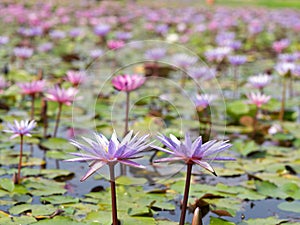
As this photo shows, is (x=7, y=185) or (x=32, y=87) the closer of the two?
(x=7, y=185)

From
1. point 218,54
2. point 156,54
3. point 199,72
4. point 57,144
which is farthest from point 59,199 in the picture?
point 218,54

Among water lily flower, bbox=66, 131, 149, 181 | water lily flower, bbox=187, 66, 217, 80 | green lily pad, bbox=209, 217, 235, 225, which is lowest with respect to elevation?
green lily pad, bbox=209, 217, 235, 225

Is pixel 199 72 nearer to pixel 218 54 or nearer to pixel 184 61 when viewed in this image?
pixel 184 61

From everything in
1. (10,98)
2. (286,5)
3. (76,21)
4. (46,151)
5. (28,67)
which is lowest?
(46,151)

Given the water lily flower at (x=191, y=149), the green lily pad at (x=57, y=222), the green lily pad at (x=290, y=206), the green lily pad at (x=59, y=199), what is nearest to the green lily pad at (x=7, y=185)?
the green lily pad at (x=59, y=199)

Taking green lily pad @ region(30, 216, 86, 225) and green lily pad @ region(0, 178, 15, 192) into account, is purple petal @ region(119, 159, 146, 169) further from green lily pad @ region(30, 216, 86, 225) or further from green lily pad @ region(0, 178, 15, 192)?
green lily pad @ region(0, 178, 15, 192)

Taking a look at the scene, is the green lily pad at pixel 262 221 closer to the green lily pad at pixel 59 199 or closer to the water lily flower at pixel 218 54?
the green lily pad at pixel 59 199

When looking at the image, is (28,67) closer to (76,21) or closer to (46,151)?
(46,151)

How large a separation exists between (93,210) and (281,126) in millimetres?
1962

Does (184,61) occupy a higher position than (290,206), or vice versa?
(184,61)

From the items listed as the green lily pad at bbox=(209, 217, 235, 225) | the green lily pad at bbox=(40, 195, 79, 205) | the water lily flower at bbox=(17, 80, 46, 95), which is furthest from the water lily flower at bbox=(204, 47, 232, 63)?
the green lily pad at bbox=(209, 217, 235, 225)

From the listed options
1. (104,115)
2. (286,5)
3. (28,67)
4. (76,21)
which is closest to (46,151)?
(104,115)

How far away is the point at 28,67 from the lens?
5.62 metres

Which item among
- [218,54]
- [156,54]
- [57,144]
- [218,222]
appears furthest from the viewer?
[218,54]
